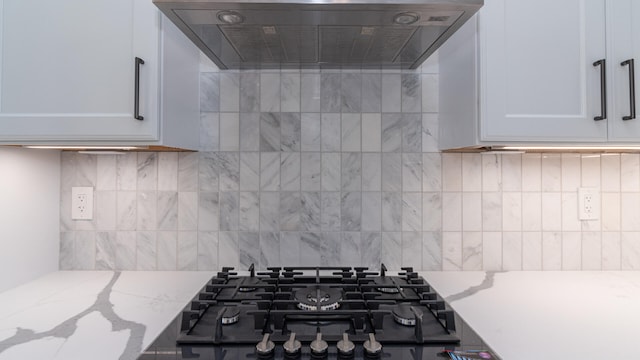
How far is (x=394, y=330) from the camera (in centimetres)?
84

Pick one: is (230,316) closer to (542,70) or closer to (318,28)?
(318,28)

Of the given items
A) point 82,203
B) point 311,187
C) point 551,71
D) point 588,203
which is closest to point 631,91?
point 551,71

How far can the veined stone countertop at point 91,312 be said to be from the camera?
76cm

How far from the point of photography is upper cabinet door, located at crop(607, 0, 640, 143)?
1.02 metres

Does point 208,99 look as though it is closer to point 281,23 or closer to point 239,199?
point 239,199

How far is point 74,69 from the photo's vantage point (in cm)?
98

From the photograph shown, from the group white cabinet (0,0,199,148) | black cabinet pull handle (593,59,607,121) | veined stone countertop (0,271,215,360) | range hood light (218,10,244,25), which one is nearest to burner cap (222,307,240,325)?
veined stone countertop (0,271,215,360)

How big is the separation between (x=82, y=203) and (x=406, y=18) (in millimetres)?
1292

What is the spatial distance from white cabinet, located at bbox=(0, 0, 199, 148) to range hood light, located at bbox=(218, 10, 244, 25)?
0.21 metres

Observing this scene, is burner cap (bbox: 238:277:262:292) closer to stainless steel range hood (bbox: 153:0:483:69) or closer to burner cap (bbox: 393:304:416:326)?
burner cap (bbox: 393:304:416:326)

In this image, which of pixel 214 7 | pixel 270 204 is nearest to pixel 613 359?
pixel 270 204

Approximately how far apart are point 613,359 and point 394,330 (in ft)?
1.43

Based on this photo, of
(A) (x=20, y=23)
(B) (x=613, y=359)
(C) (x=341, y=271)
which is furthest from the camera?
(C) (x=341, y=271)

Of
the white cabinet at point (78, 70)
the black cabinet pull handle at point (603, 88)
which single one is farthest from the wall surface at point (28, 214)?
the black cabinet pull handle at point (603, 88)
